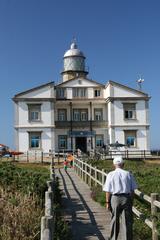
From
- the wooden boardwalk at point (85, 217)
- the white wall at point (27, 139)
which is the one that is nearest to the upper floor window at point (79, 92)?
the white wall at point (27, 139)

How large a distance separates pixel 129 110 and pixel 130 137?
338cm

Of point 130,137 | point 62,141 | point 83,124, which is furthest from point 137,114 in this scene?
point 62,141

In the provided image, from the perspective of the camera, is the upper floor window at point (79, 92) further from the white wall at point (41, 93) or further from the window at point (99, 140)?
the window at point (99, 140)

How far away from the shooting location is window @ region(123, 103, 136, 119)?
5488cm

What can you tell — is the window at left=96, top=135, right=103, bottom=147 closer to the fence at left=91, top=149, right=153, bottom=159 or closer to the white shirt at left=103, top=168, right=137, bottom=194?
the fence at left=91, top=149, right=153, bottom=159

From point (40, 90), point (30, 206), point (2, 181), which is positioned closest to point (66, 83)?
point (40, 90)

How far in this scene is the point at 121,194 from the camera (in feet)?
26.5

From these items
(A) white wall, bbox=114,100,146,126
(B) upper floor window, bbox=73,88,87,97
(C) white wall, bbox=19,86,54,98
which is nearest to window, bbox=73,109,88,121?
(B) upper floor window, bbox=73,88,87,97

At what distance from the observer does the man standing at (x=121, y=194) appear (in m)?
8.04

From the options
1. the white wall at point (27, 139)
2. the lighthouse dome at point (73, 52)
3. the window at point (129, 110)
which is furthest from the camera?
the lighthouse dome at point (73, 52)

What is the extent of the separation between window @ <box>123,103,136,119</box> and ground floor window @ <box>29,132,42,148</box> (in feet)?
36.0

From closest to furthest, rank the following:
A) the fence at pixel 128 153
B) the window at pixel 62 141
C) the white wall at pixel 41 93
A: the fence at pixel 128 153
the white wall at pixel 41 93
the window at pixel 62 141

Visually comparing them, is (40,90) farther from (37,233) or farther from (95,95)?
(37,233)

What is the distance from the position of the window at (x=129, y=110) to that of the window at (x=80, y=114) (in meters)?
5.25
